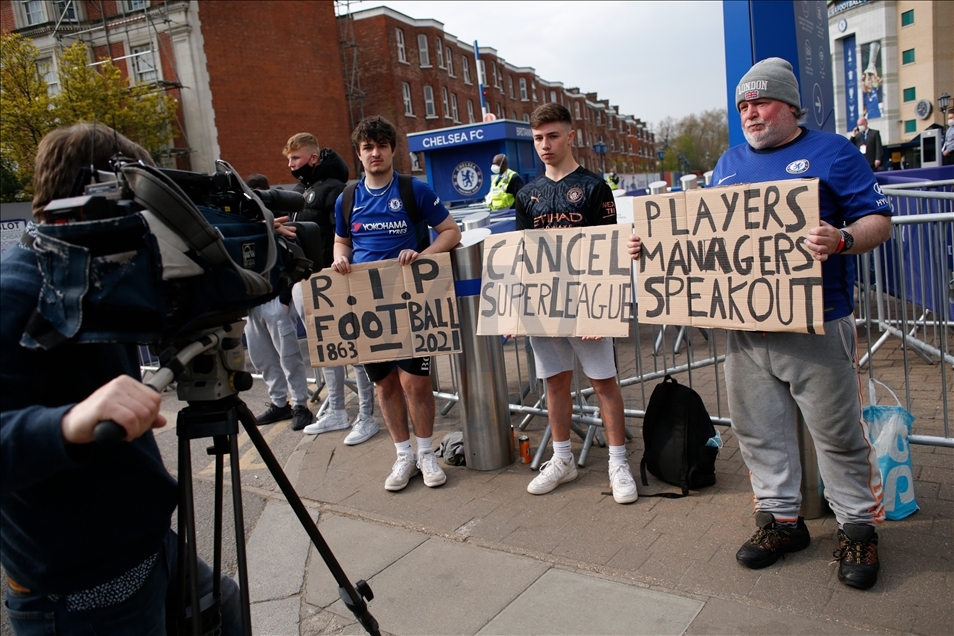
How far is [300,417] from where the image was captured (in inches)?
257

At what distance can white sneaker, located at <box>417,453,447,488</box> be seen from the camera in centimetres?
467

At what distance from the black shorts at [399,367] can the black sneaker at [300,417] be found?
1.98 metres

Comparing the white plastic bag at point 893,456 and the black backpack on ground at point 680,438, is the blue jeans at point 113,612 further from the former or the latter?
the white plastic bag at point 893,456

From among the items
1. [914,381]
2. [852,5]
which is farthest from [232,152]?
[852,5]

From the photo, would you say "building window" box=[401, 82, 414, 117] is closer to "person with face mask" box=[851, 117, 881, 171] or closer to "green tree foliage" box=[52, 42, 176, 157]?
"green tree foliage" box=[52, 42, 176, 157]

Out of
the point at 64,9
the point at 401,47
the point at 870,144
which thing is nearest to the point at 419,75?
the point at 401,47

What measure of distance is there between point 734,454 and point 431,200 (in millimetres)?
2561

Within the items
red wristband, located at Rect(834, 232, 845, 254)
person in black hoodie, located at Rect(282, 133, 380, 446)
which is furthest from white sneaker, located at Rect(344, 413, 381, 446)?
red wristband, located at Rect(834, 232, 845, 254)

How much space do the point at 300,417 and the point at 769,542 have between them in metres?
4.39

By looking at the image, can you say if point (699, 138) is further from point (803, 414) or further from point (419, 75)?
point (803, 414)

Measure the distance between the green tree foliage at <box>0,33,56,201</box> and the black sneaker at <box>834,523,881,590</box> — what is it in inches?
1207

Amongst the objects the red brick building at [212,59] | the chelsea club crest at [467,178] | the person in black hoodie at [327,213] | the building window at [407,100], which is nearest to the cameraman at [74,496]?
the person in black hoodie at [327,213]

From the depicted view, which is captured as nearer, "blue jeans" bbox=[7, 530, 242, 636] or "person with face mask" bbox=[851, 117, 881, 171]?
"blue jeans" bbox=[7, 530, 242, 636]

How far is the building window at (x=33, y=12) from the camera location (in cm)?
3628
